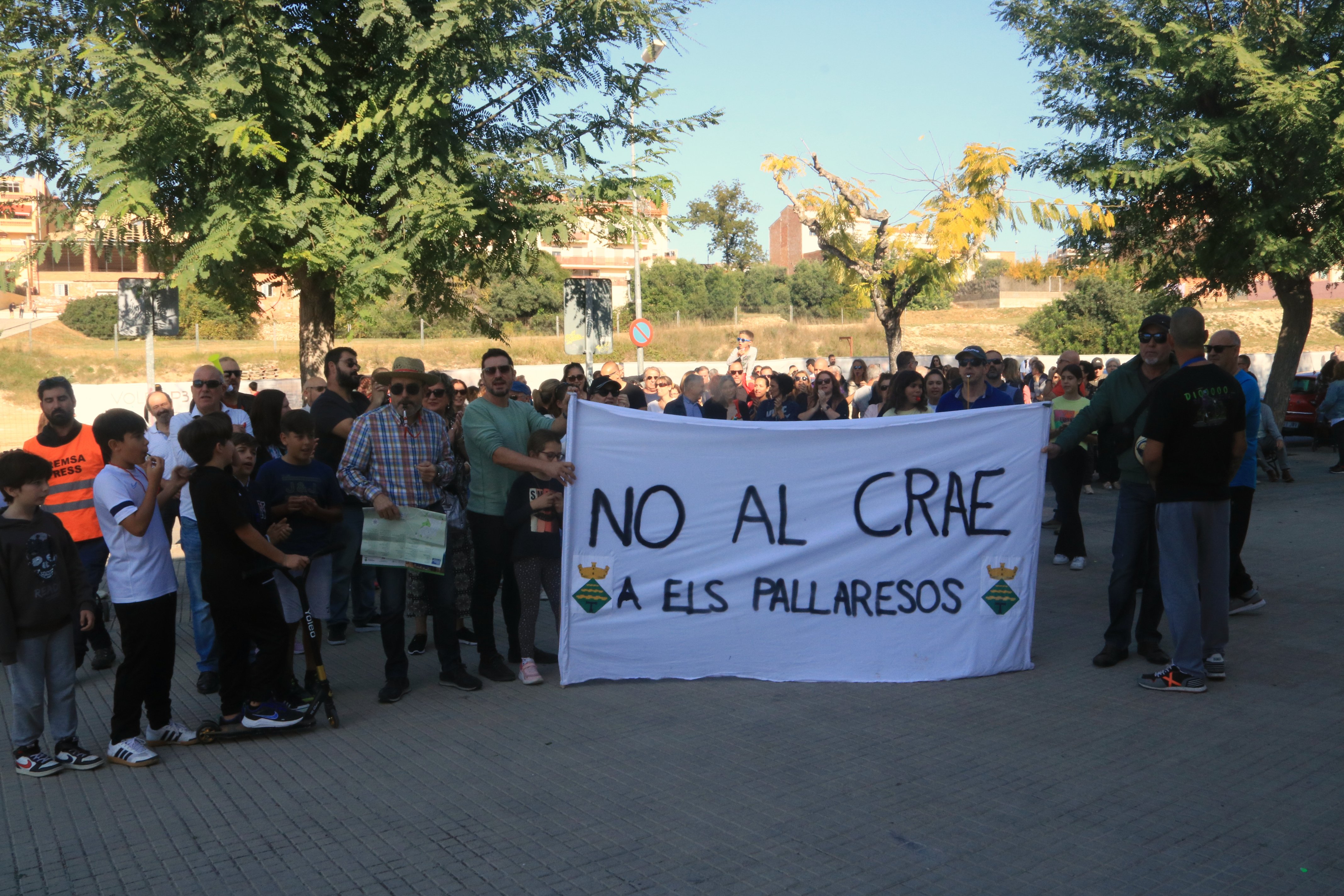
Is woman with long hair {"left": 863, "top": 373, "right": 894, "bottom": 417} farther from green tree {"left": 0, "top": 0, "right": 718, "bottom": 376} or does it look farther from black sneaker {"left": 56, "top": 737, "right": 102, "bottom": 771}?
black sneaker {"left": 56, "top": 737, "right": 102, "bottom": 771}

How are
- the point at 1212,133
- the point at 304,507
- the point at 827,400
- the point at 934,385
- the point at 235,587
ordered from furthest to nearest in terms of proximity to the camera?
the point at 1212,133 → the point at 827,400 → the point at 934,385 → the point at 304,507 → the point at 235,587

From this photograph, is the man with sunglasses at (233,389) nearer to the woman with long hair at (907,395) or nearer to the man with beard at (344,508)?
the man with beard at (344,508)

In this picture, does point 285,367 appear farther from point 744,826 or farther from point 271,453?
point 744,826

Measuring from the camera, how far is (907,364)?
446 inches

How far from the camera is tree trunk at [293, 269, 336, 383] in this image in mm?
12141

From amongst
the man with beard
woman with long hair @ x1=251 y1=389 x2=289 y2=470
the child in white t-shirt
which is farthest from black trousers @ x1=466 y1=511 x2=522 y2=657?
the child in white t-shirt

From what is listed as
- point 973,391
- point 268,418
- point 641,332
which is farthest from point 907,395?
point 641,332

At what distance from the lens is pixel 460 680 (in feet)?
21.2

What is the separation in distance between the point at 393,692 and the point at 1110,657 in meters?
4.26

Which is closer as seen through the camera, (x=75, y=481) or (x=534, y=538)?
(x=534, y=538)

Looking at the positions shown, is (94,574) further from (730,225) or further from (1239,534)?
(730,225)

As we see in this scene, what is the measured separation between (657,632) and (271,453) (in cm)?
313

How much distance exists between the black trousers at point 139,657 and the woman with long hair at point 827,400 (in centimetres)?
750

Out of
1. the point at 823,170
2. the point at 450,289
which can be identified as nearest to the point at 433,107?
the point at 450,289
